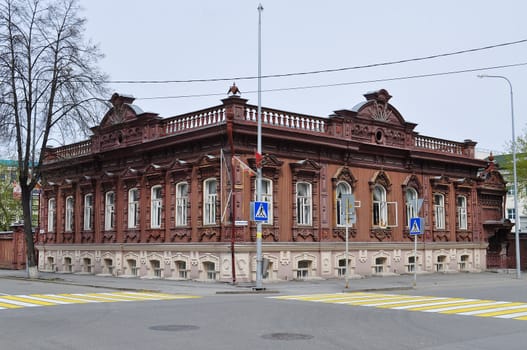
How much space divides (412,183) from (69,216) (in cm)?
2013

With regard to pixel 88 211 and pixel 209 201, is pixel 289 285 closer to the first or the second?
pixel 209 201

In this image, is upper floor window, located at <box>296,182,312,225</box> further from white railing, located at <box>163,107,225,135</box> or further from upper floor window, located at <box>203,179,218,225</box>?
white railing, located at <box>163,107,225,135</box>

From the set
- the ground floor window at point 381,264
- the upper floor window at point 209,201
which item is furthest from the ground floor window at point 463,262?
the upper floor window at point 209,201

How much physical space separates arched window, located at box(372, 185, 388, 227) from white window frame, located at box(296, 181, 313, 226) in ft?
15.7

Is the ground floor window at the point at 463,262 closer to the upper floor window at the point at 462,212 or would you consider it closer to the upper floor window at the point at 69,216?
the upper floor window at the point at 462,212

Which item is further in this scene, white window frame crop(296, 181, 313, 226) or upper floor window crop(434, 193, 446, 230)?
upper floor window crop(434, 193, 446, 230)

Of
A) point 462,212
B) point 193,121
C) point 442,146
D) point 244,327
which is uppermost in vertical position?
point 193,121

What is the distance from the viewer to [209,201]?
29.4 metres

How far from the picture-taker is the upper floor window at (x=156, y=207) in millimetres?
32406

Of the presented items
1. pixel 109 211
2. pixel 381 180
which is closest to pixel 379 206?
pixel 381 180

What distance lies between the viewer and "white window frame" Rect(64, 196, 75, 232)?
39.2 m

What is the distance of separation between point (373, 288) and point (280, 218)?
6.03m

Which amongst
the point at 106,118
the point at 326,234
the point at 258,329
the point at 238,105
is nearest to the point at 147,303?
the point at 258,329

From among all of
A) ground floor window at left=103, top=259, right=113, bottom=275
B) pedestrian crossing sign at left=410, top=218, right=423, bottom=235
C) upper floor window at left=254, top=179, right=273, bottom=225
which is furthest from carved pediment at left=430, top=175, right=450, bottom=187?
ground floor window at left=103, top=259, right=113, bottom=275
